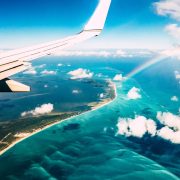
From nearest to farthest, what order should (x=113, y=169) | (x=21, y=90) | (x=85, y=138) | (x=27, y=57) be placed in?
(x=21, y=90), (x=27, y=57), (x=113, y=169), (x=85, y=138)

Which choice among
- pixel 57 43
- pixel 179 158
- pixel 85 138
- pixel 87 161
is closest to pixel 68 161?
pixel 87 161

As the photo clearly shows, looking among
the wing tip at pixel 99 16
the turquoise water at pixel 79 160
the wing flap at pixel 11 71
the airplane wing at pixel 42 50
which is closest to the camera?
the wing flap at pixel 11 71

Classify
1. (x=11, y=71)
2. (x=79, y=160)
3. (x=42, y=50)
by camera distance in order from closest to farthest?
1. (x=11, y=71)
2. (x=42, y=50)
3. (x=79, y=160)

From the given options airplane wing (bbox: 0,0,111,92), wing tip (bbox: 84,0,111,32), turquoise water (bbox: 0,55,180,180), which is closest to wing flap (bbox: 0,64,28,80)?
airplane wing (bbox: 0,0,111,92)

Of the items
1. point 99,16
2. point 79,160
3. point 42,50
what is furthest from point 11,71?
point 79,160

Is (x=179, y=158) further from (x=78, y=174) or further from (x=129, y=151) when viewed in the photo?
(x=78, y=174)

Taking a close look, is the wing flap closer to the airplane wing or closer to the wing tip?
the airplane wing

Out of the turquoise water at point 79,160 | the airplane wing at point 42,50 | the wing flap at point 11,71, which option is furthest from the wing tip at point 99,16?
the turquoise water at point 79,160

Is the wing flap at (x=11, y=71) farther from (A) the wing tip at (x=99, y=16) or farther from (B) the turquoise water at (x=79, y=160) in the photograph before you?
(B) the turquoise water at (x=79, y=160)

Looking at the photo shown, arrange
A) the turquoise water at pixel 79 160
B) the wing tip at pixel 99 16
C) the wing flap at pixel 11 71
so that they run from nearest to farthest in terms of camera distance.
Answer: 1. the wing flap at pixel 11 71
2. the wing tip at pixel 99 16
3. the turquoise water at pixel 79 160

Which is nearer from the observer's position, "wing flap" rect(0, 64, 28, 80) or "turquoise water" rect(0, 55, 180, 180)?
"wing flap" rect(0, 64, 28, 80)

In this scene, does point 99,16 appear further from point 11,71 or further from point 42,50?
point 11,71
